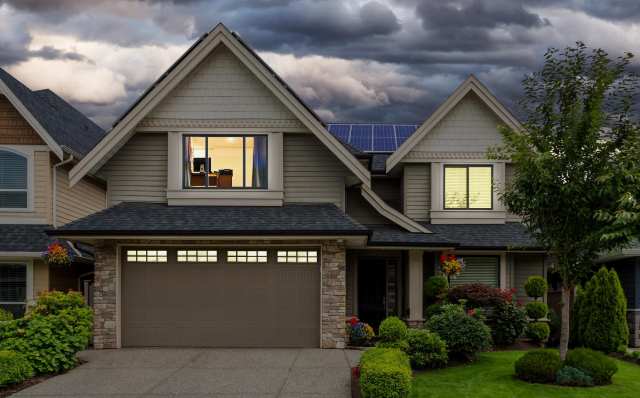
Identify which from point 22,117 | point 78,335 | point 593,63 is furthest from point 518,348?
point 22,117

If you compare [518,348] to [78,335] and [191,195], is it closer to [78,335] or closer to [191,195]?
[191,195]

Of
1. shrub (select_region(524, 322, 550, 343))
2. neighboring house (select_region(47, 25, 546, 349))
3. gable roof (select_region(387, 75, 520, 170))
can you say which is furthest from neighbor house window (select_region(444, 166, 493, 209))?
shrub (select_region(524, 322, 550, 343))

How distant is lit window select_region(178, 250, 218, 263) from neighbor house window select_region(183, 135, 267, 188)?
2.12m

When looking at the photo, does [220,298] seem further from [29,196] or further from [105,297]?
[29,196]

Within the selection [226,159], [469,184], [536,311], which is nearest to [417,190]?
[469,184]

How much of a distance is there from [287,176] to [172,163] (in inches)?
118

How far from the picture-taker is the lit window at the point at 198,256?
14.6m

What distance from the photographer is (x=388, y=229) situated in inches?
677

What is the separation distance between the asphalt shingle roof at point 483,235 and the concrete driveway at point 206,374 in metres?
5.54

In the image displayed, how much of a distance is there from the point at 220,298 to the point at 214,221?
6.06 ft

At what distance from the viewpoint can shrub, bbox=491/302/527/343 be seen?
1575 centimetres

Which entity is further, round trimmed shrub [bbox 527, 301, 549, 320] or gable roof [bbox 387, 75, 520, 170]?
gable roof [bbox 387, 75, 520, 170]

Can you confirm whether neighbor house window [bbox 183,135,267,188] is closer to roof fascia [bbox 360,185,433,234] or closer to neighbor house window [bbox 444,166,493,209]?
roof fascia [bbox 360,185,433,234]

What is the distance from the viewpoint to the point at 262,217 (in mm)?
14773
